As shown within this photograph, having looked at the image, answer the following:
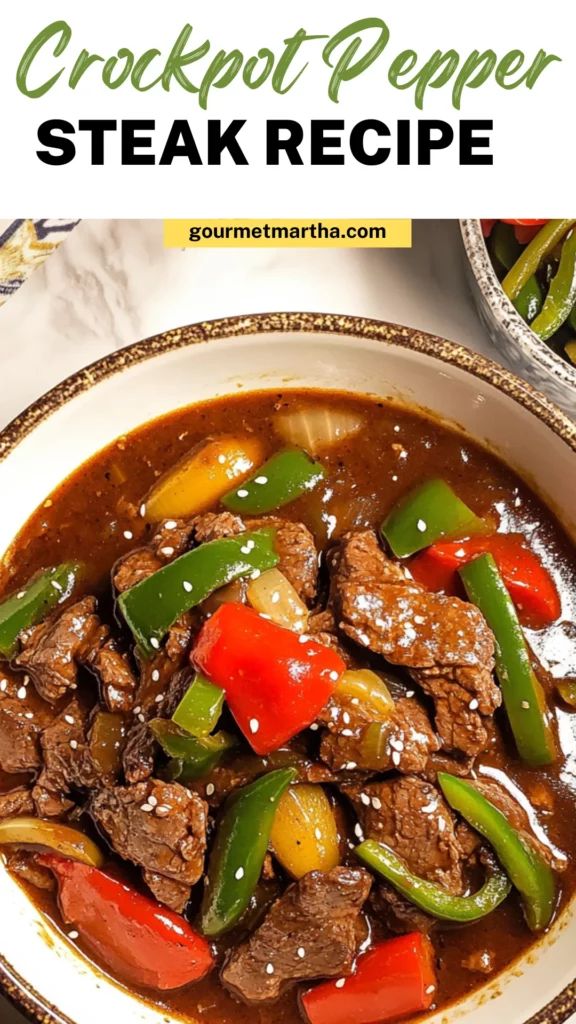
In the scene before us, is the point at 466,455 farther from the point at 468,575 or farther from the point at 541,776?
the point at 541,776

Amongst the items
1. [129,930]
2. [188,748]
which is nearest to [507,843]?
[188,748]

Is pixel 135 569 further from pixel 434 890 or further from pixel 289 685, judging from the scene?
pixel 434 890

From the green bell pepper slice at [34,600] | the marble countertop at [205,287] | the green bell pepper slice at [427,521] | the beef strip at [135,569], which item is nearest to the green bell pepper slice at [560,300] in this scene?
the marble countertop at [205,287]

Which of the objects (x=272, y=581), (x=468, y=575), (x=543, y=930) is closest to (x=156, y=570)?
(x=272, y=581)

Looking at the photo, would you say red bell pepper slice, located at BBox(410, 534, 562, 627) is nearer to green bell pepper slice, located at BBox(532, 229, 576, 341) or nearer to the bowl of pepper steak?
the bowl of pepper steak

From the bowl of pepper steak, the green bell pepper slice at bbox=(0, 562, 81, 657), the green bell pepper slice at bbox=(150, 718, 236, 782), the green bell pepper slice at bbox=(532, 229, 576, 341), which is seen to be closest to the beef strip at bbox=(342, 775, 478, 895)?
the bowl of pepper steak
